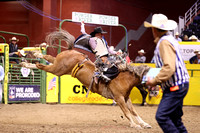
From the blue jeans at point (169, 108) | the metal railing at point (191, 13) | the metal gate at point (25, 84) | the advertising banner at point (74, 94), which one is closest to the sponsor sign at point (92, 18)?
the metal gate at point (25, 84)

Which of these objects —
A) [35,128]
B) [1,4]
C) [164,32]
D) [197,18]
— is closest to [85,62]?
[35,128]

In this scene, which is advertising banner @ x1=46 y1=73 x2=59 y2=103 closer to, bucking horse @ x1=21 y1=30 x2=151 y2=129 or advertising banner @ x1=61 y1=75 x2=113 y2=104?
advertising banner @ x1=61 y1=75 x2=113 y2=104

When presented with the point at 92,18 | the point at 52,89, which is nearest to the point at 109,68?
the point at 92,18

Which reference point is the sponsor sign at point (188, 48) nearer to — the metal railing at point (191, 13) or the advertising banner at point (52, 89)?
the advertising banner at point (52, 89)

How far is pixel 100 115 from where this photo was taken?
7.88m

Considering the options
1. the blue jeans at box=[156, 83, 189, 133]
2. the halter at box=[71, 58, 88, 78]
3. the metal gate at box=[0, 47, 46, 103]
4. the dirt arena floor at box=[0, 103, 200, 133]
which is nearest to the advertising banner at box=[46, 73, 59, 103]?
the metal gate at box=[0, 47, 46, 103]

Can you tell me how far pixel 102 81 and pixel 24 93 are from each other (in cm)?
515

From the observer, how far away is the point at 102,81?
6367mm

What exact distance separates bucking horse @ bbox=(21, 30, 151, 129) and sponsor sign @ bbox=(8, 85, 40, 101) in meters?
3.44

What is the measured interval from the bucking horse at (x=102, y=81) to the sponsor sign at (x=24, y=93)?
344 cm

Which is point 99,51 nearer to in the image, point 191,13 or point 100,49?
point 100,49

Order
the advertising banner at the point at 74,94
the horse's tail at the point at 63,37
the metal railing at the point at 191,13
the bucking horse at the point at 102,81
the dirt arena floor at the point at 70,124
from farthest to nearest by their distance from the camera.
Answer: the metal railing at the point at 191,13, the advertising banner at the point at 74,94, the horse's tail at the point at 63,37, the bucking horse at the point at 102,81, the dirt arena floor at the point at 70,124

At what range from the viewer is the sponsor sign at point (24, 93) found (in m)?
10.3

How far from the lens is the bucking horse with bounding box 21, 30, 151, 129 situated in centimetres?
607
